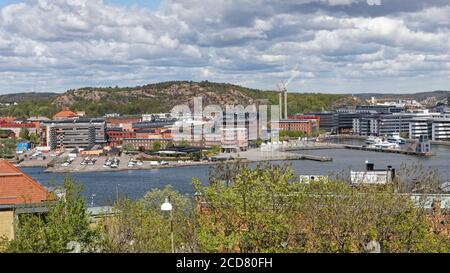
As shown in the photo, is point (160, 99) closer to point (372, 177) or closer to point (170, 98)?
point (170, 98)

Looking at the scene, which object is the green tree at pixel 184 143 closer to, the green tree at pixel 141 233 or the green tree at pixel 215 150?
the green tree at pixel 215 150

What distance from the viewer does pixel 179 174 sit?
13453 mm

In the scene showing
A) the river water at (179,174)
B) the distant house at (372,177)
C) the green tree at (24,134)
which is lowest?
the river water at (179,174)

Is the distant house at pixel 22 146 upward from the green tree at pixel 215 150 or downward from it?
upward

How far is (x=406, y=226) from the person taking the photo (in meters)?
1.95

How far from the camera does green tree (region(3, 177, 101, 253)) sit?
1559mm

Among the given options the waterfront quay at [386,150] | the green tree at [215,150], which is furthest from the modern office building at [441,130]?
the green tree at [215,150]

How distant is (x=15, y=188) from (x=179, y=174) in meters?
10.7

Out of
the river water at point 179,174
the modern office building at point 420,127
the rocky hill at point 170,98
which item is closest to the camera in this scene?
the river water at point 179,174

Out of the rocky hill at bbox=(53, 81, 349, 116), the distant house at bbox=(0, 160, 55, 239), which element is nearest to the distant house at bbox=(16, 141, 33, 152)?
the rocky hill at bbox=(53, 81, 349, 116)

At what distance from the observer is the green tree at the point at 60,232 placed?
5.11 feet

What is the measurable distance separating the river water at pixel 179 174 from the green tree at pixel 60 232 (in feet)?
21.5

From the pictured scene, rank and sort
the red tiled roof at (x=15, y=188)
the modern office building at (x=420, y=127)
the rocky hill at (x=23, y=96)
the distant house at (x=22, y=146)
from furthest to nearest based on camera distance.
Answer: the rocky hill at (x=23, y=96) < the modern office building at (x=420, y=127) < the distant house at (x=22, y=146) < the red tiled roof at (x=15, y=188)

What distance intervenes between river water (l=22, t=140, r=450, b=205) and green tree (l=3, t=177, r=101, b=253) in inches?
258
